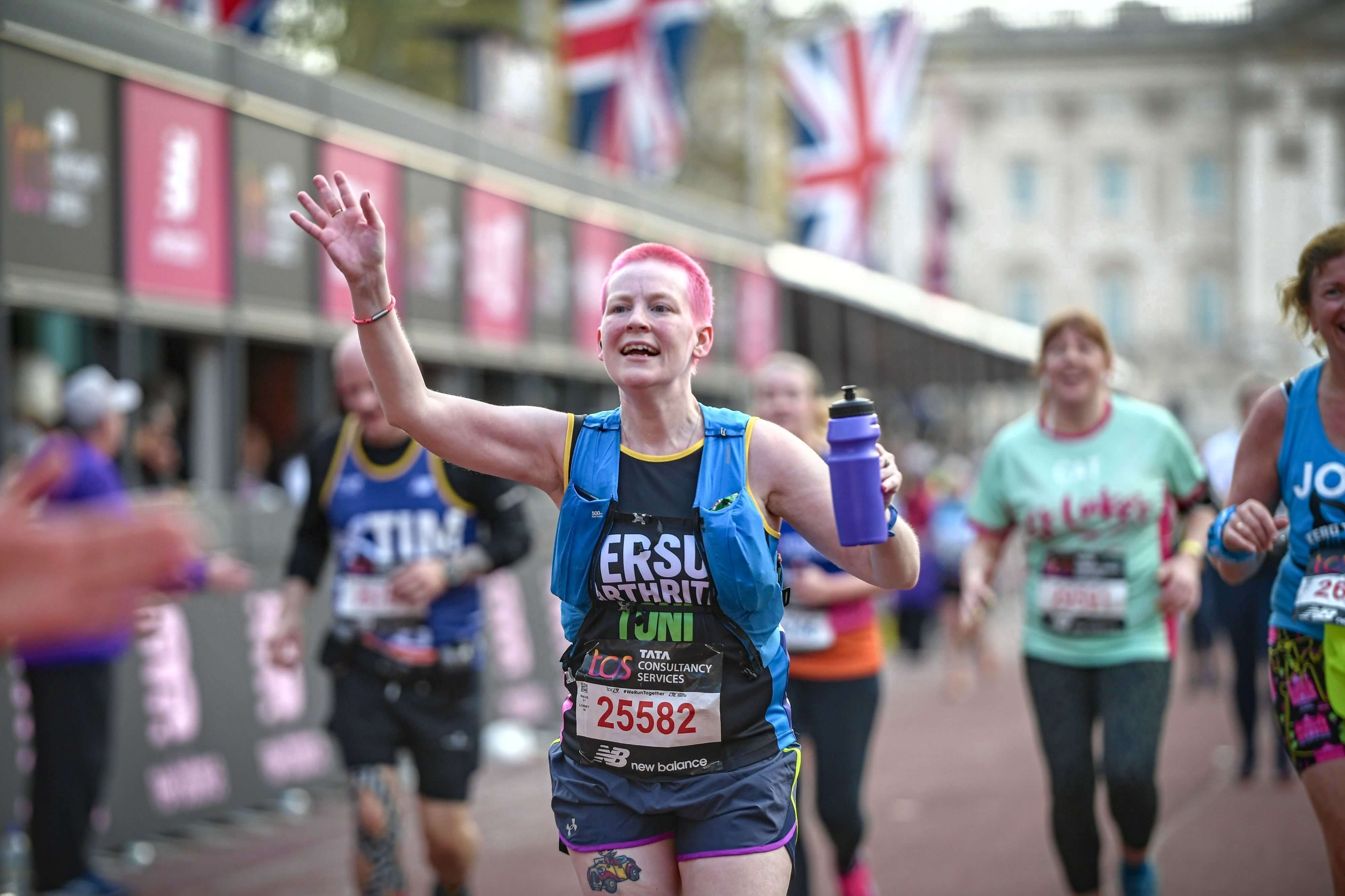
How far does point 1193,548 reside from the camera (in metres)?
5.52

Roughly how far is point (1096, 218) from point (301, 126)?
74.9 meters

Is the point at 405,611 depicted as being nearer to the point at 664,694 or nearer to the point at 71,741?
the point at 71,741

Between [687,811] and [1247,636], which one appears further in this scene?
[1247,636]

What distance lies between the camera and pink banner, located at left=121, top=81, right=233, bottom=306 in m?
9.84

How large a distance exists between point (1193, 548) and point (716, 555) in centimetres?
278

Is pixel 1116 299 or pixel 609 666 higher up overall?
pixel 1116 299

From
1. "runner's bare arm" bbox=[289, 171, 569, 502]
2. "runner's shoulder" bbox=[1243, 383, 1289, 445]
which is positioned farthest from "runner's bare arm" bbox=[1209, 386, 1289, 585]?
"runner's bare arm" bbox=[289, 171, 569, 502]

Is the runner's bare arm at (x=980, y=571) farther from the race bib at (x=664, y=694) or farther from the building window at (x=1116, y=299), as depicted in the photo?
the building window at (x=1116, y=299)

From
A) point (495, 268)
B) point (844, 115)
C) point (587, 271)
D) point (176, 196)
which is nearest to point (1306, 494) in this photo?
point (176, 196)

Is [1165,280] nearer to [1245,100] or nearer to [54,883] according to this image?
[1245,100]

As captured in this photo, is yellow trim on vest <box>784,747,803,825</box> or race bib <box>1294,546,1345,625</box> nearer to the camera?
yellow trim on vest <box>784,747,803,825</box>

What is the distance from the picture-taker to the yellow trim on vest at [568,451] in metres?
3.57

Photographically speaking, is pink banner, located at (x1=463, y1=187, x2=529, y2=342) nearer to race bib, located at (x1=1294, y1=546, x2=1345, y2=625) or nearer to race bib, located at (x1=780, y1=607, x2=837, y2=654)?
race bib, located at (x1=780, y1=607, x2=837, y2=654)

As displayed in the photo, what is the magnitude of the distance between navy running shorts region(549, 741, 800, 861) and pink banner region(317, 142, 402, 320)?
8640 mm
